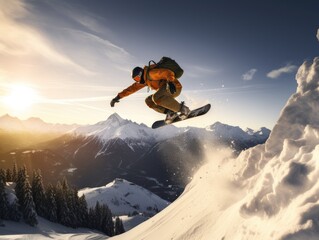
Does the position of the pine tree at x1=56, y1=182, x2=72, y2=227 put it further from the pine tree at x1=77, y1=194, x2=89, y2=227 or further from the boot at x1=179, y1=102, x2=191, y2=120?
the boot at x1=179, y1=102, x2=191, y2=120

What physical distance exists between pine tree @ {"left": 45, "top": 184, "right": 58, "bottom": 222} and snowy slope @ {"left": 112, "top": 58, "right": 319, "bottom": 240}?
5359 centimetres

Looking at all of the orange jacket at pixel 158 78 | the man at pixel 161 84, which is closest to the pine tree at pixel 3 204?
the man at pixel 161 84

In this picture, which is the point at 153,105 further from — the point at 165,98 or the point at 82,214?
the point at 82,214

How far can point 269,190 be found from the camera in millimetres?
7508

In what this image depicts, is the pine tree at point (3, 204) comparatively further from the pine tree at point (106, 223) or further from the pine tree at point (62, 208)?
the pine tree at point (106, 223)

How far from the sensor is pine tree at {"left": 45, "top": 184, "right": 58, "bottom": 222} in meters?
61.9

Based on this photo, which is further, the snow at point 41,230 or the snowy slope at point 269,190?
the snow at point 41,230

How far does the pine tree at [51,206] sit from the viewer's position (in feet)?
203

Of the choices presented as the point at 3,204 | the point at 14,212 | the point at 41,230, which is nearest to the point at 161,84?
the point at 41,230

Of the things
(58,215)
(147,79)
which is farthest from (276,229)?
(58,215)

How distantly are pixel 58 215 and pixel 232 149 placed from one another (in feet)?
191

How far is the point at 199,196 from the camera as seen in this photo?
44.7ft

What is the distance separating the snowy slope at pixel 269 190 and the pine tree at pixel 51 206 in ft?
176

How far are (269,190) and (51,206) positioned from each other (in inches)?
2472
